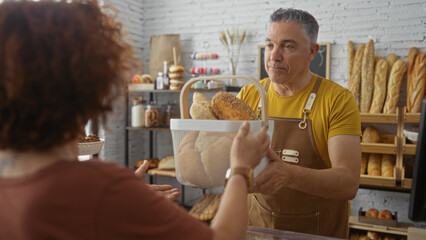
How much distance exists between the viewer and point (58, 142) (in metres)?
0.67

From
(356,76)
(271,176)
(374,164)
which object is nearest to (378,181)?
(374,164)

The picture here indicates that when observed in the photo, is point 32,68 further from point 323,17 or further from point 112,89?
point 323,17

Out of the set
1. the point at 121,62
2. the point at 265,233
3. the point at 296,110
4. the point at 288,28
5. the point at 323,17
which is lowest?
the point at 265,233

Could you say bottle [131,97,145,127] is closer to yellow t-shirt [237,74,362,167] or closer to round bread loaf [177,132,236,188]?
yellow t-shirt [237,74,362,167]

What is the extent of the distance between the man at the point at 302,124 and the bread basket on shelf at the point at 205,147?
1.89 feet

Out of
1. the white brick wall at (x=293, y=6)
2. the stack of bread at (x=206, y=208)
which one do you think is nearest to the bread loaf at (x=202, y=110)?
the white brick wall at (x=293, y=6)

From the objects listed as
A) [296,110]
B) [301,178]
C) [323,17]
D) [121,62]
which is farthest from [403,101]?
[121,62]

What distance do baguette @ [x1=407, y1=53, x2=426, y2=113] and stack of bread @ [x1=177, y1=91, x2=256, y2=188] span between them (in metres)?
2.43

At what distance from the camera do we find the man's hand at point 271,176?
3.94 feet

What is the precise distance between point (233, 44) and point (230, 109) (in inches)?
119

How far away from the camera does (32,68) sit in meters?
0.62

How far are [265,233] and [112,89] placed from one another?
882 millimetres

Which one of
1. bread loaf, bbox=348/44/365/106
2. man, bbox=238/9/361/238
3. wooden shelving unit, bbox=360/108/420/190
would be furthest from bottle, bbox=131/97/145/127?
man, bbox=238/9/361/238

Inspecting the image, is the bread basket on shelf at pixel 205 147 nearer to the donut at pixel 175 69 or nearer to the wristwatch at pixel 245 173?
the wristwatch at pixel 245 173
